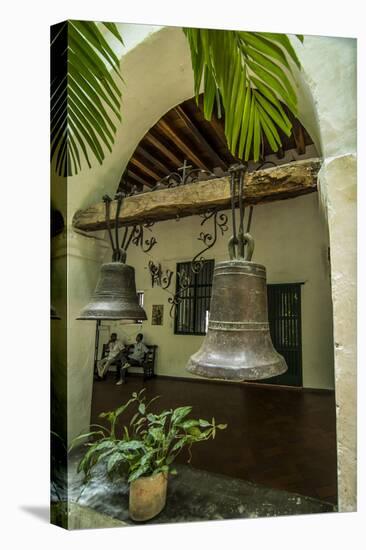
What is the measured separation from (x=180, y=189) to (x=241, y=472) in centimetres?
138

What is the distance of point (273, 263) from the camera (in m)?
2.06

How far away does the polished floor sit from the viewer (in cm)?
152

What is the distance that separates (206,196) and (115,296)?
0.51m

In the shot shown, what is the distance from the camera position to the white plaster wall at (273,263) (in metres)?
1.73

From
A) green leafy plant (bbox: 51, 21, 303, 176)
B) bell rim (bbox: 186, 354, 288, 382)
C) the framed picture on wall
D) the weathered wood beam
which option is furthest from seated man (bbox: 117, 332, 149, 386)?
green leafy plant (bbox: 51, 21, 303, 176)

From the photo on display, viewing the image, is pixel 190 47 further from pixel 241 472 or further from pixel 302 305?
pixel 241 472

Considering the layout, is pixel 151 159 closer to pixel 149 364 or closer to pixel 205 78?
pixel 205 78

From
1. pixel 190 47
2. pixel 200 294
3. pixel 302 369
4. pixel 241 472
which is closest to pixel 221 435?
pixel 241 472

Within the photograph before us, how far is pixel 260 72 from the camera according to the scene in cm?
122

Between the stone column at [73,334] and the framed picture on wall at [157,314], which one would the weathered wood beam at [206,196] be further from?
the framed picture on wall at [157,314]

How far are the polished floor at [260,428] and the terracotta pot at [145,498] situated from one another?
0.36m

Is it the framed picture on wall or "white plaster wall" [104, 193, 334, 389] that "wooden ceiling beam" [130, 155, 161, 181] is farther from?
the framed picture on wall

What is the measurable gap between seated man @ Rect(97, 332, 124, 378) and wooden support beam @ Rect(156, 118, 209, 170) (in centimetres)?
111

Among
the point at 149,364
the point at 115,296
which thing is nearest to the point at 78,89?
the point at 115,296
